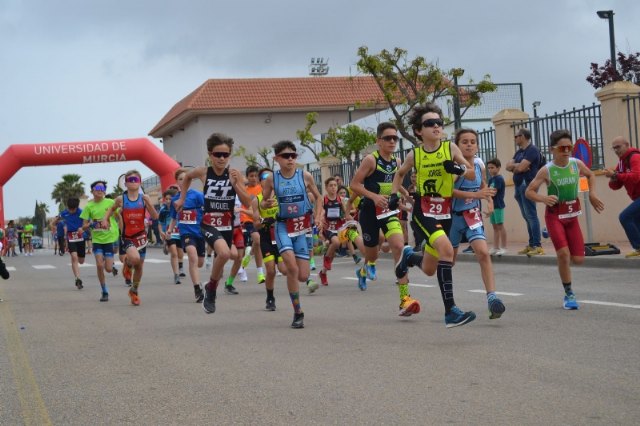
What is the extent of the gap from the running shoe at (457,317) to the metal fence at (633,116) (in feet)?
40.7

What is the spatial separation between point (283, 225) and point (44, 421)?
5.16 metres

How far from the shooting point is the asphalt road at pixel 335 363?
625cm

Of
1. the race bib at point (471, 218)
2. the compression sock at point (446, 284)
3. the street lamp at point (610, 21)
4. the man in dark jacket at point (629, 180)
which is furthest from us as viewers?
the street lamp at point (610, 21)

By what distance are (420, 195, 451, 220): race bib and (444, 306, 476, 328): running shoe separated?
92 centimetres

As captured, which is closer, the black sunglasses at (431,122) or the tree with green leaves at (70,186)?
the black sunglasses at (431,122)

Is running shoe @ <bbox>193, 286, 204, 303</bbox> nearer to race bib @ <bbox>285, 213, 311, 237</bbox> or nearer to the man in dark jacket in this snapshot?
race bib @ <bbox>285, 213, 311, 237</bbox>

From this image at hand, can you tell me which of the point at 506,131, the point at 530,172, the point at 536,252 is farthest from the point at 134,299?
the point at 506,131

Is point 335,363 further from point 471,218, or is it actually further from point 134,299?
point 134,299

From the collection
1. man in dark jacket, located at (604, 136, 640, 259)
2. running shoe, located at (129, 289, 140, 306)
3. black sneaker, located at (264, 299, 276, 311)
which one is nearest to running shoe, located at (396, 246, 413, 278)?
black sneaker, located at (264, 299, 276, 311)

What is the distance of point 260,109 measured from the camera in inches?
2689

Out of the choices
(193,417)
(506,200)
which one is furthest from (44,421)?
(506,200)

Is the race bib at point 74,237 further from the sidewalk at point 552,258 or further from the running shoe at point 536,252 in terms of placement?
the running shoe at point 536,252

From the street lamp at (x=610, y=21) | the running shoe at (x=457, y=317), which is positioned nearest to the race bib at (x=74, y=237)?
the running shoe at (x=457, y=317)

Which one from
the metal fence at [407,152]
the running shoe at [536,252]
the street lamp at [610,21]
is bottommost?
the running shoe at [536,252]
